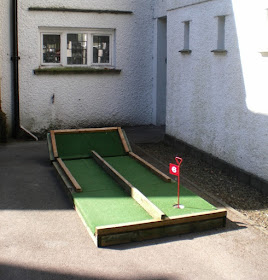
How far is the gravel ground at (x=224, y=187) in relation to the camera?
273 inches

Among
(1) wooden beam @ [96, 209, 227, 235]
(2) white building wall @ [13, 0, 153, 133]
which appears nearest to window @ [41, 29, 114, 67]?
(2) white building wall @ [13, 0, 153, 133]

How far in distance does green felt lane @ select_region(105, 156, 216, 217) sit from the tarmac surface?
445 millimetres

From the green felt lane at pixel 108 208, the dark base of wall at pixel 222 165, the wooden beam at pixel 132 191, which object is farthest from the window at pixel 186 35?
the green felt lane at pixel 108 208

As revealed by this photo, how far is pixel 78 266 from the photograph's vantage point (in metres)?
5.19

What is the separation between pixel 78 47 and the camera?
41.1ft

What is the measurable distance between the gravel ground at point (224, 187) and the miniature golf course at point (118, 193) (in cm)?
67

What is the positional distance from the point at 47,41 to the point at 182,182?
19.5ft

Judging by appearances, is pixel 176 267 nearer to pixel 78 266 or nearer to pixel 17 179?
pixel 78 266

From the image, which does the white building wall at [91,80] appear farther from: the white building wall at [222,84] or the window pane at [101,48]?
the white building wall at [222,84]

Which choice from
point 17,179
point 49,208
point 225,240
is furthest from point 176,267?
point 17,179

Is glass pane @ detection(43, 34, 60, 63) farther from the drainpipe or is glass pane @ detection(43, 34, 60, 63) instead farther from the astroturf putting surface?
the astroturf putting surface

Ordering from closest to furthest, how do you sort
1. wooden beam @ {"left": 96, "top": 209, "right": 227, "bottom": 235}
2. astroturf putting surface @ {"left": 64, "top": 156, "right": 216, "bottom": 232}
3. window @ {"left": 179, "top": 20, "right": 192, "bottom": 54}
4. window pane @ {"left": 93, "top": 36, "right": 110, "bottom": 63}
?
wooden beam @ {"left": 96, "top": 209, "right": 227, "bottom": 235}, astroturf putting surface @ {"left": 64, "top": 156, "right": 216, "bottom": 232}, window @ {"left": 179, "top": 20, "right": 192, "bottom": 54}, window pane @ {"left": 93, "top": 36, "right": 110, "bottom": 63}

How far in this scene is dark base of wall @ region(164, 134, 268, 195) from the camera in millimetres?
7745

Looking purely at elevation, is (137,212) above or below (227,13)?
below
